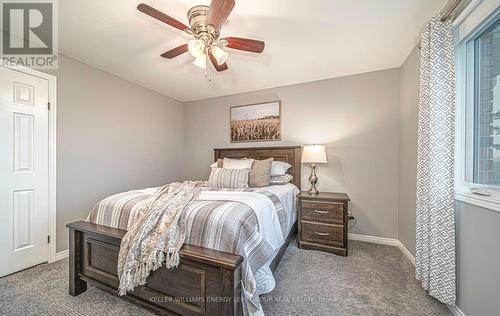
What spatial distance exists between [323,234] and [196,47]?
2.45 m

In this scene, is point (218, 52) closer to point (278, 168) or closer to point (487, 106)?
point (278, 168)

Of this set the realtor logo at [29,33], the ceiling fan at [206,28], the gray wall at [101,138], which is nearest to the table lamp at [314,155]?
the ceiling fan at [206,28]

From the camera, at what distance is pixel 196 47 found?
5.70 feet

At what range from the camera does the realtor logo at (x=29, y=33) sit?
5.79ft

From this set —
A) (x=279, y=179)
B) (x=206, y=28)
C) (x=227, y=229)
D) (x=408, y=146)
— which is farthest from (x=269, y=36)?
(x=408, y=146)

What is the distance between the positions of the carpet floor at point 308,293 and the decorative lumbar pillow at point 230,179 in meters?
1.05

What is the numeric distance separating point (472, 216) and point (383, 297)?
→ 3.00ft

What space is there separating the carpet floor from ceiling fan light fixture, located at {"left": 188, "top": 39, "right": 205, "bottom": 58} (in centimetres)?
211

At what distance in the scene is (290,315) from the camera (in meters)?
1.50

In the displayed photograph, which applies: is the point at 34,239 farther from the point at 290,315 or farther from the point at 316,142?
the point at 316,142

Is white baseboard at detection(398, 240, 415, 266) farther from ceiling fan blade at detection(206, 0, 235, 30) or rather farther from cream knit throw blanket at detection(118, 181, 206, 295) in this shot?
ceiling fan blade at detection(206, 0, 235, 30)

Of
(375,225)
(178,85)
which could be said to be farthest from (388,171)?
(178,85)

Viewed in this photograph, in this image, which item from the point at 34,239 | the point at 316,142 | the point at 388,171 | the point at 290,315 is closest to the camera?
the point at 290,315

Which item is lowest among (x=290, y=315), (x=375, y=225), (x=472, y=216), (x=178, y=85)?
(x=290, y=315)
